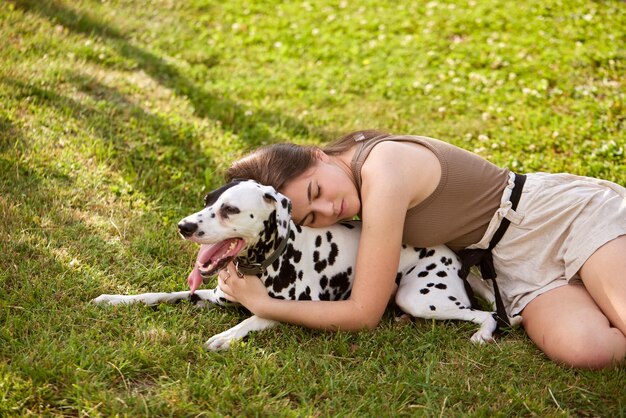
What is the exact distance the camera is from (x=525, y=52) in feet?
30.9

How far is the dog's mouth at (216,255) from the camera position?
391 centimetres

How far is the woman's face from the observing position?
4.23 meters

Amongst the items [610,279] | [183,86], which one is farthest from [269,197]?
[183,86]

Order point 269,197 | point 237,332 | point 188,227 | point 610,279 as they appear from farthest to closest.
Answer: point 237,332 < point 610,279 < point 269,197 < point 188,227

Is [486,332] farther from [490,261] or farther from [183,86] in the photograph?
[183,86]

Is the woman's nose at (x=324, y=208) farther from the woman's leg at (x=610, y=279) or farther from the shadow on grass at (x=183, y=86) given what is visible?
the shadow on grass at (x=183, y=86)

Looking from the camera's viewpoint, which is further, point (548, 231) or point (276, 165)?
point (548, 231)

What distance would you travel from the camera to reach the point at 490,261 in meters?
4.64

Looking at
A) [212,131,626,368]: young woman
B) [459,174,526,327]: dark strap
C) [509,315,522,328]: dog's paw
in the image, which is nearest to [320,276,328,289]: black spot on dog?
[212,131,626,368]: young woman

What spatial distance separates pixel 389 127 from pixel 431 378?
444 centimetres

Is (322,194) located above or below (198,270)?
above

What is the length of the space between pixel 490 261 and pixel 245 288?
1.71m

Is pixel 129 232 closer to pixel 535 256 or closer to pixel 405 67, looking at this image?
pixel 535 256

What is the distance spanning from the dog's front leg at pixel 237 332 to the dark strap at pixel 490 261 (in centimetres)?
137
